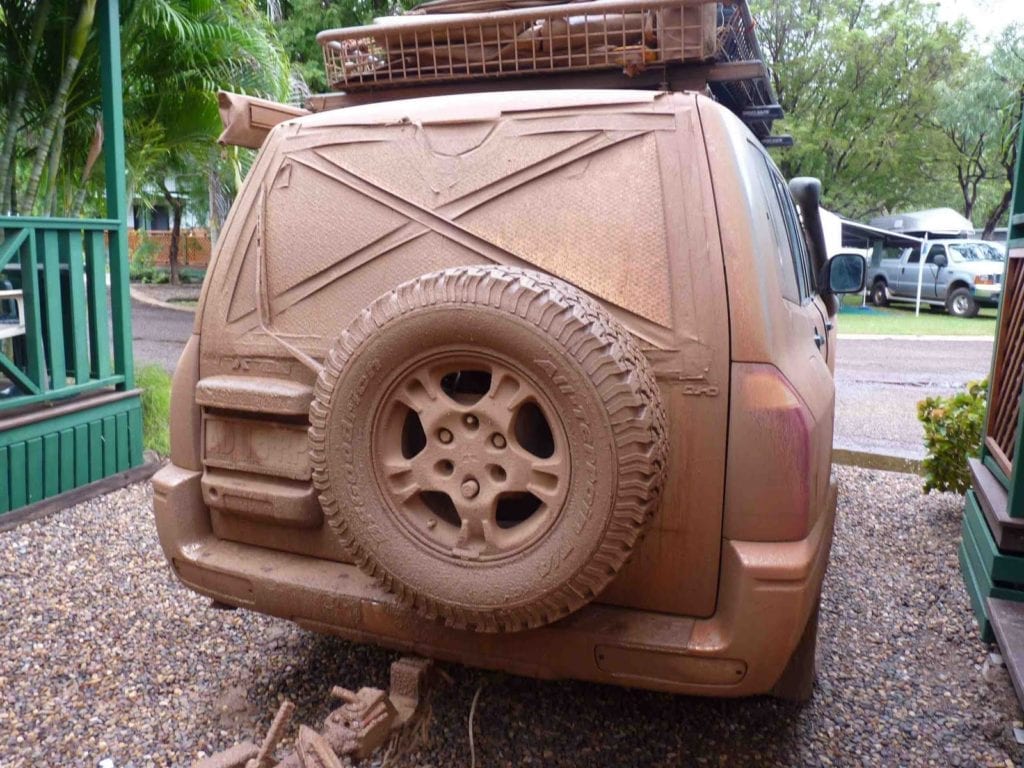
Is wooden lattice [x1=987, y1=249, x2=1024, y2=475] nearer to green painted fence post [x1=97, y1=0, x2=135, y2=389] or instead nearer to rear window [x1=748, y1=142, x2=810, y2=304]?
rear window [x1=748, y1=142, x2=810, y2=304]

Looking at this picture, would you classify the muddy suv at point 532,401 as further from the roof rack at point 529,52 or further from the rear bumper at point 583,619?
the roof rack at point 529,52

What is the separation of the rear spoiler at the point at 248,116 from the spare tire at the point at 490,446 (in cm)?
136

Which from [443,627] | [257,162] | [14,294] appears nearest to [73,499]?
[14,294]

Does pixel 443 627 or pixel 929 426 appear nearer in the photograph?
pixel 443 627

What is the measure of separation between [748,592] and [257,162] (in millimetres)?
2000

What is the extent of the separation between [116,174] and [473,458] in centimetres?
456

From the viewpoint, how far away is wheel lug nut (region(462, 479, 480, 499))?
2145 mm

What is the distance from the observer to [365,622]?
2471mm

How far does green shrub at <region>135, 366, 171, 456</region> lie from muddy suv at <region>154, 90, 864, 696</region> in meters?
4.10

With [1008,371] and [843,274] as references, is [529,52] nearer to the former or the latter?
[843,274]

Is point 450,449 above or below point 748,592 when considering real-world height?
above

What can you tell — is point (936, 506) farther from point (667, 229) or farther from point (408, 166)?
point (408, 166)

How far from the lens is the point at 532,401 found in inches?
83.1

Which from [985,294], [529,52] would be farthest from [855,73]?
[529,52]
